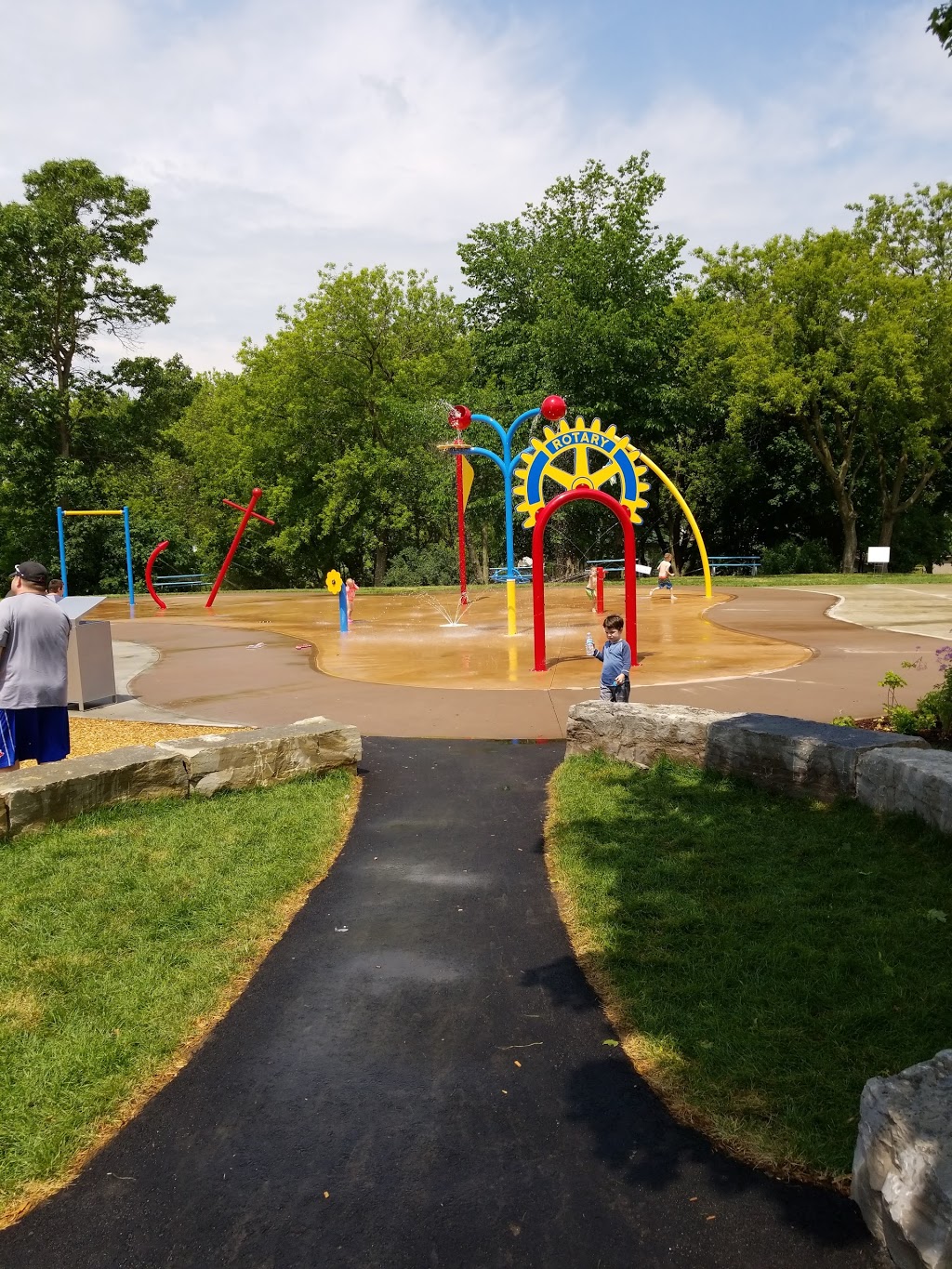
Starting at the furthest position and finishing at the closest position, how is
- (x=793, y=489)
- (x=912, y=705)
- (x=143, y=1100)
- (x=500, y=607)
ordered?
1. (x=793, y=489)
2. (x=500, y=607)
3. (x=912, y=705)
4. (x=143, y=1100)

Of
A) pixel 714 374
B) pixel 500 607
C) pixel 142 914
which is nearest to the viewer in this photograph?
pixel 142 914

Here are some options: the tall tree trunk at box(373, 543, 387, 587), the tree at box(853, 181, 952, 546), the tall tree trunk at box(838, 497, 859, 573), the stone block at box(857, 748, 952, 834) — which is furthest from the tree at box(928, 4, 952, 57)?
the tall tree trunk at box(373, 543, 387, 587)

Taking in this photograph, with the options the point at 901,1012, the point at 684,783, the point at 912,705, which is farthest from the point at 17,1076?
the point at 912,705

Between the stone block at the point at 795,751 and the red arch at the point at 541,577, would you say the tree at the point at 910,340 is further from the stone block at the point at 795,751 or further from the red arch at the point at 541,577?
the stone block at the point at 795,751

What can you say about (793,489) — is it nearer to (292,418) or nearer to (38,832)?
(292,418)

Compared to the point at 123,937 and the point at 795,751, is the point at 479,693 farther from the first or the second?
the point at 123,937

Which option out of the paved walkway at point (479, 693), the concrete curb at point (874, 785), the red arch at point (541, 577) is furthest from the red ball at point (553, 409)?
the concrete curb at point (874, 785)

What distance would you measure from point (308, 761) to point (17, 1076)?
177 inches

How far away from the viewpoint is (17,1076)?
3533mm

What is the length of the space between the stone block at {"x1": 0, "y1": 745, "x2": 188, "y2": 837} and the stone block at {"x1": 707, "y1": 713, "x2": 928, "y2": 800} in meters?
4.22

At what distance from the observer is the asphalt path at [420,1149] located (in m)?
2.75

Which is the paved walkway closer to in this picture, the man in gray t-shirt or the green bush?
the green bush

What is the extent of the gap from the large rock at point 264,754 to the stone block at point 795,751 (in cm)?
313

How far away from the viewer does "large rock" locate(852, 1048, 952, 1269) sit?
241 cm
